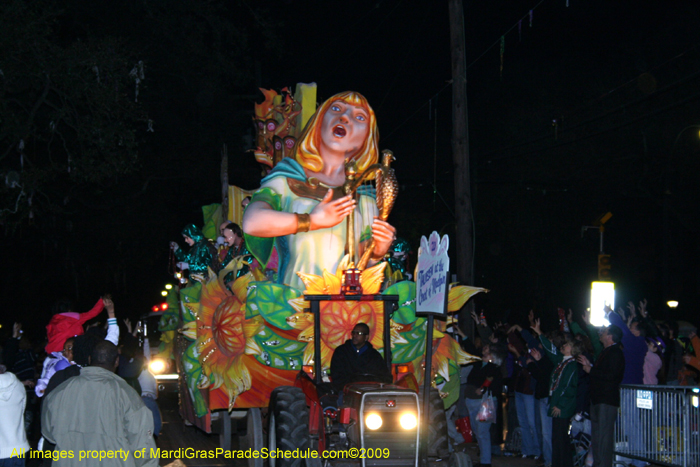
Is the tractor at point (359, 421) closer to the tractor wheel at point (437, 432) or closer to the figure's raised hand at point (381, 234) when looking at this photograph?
the tractor wheel at point (437, 432)

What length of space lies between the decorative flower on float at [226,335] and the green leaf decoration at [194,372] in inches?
4.5

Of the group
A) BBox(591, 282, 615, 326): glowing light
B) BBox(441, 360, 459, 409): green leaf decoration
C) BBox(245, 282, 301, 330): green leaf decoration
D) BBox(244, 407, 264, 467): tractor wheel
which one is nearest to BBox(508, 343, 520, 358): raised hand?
BBox(591, 282, 615, 326): glowing light

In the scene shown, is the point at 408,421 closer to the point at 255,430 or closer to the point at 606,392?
the point at 255,430

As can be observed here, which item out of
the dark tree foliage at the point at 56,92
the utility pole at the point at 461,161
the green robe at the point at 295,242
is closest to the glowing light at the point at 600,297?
the utility pole at the point at 461,161

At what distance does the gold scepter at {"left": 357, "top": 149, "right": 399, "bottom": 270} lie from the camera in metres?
8.70

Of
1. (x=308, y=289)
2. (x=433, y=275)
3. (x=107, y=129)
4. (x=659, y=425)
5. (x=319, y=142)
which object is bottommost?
(x=659, y=425)

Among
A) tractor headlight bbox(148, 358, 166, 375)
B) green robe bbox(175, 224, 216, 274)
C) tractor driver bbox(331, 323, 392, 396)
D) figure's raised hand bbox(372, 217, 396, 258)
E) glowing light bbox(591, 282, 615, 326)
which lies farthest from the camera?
tractor headlight bbox(148, 358, 166, 375)

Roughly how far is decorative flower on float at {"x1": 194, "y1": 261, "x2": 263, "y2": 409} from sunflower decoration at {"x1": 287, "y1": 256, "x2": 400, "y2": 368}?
51 cm

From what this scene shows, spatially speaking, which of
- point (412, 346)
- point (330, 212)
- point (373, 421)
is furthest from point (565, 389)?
point (330, 212)

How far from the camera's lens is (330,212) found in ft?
29.5

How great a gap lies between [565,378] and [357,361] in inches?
116

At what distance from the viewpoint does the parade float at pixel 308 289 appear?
864 cm

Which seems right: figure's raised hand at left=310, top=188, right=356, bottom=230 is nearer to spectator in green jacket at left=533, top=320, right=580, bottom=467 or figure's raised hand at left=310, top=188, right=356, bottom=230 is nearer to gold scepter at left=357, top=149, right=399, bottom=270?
gold scepter at left=357, top=149, right=399, bottom=270

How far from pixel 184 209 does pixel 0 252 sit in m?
7.07
